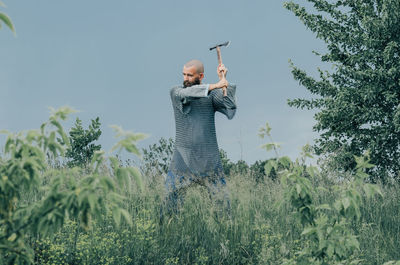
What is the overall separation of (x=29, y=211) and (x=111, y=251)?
8.73 ft

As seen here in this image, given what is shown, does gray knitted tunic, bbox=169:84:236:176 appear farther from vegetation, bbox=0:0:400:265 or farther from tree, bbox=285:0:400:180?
tree, bbox=285:0:400:180

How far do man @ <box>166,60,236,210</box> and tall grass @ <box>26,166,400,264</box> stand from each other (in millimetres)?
249

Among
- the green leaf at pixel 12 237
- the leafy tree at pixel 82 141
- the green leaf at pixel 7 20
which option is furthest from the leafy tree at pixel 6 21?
the leafy tree at pixel 82 141

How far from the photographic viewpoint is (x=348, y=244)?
12.4 ft

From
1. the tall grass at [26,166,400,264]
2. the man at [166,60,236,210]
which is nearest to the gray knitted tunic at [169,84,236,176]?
the man at [166,60,236,210]

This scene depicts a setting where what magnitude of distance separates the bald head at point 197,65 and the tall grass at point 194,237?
1.74 m

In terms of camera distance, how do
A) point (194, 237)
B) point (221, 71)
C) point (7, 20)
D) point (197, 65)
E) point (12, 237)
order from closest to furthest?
point (7, 20) → point (12, 237) → point (194, 237) → point (221, 71) → point (197, 65)

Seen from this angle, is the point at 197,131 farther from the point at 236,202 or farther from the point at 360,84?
the point at 360,84

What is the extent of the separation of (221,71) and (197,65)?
0.54 m

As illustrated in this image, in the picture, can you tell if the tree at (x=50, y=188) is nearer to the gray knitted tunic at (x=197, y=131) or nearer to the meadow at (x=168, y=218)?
the meadow at (x=168, y=218)

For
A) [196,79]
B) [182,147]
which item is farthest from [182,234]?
[196,79]

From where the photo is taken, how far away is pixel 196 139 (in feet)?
21.8

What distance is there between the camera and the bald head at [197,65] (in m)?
6.93

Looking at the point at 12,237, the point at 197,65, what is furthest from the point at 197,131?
the point at 12,237
